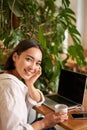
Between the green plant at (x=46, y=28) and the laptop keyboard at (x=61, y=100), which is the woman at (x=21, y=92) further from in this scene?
the green plant at (x=46, y=28)

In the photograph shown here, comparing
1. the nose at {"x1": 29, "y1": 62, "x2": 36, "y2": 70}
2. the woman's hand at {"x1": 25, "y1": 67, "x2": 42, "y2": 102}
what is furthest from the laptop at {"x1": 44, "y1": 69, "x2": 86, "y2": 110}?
the nose at {"x1": 29, "y1": 62, "x2": 36, "y2": 70}

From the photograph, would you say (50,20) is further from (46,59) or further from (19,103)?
(19,103)

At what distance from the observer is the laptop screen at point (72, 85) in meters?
1.72

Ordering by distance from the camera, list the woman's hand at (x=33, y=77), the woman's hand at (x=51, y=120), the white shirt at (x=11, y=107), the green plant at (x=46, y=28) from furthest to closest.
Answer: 1. the green plant at (x=46, y=28)
2. the woman's hand at (x=33, y=77)
3. the woman's hand at (x=51, y=120)
4. the white shirt at (x=11, y=107)

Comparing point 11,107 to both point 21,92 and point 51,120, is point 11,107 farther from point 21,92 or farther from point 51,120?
point 51,120

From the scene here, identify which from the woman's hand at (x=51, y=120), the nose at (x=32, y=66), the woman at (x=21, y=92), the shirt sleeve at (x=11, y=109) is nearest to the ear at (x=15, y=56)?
the woman at (x=21, y=92)

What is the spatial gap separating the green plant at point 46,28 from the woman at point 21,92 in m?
0.57

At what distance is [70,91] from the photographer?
1849mm

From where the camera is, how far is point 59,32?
221cm

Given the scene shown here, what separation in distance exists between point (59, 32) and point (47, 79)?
1.66ft

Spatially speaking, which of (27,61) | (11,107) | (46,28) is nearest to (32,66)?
(27,61)

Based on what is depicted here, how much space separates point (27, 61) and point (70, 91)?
52 centimetres

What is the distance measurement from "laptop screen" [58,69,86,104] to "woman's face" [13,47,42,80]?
1.29ft

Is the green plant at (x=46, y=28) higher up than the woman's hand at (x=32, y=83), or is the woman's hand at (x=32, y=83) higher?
the green plant at (x=46, y=28)
